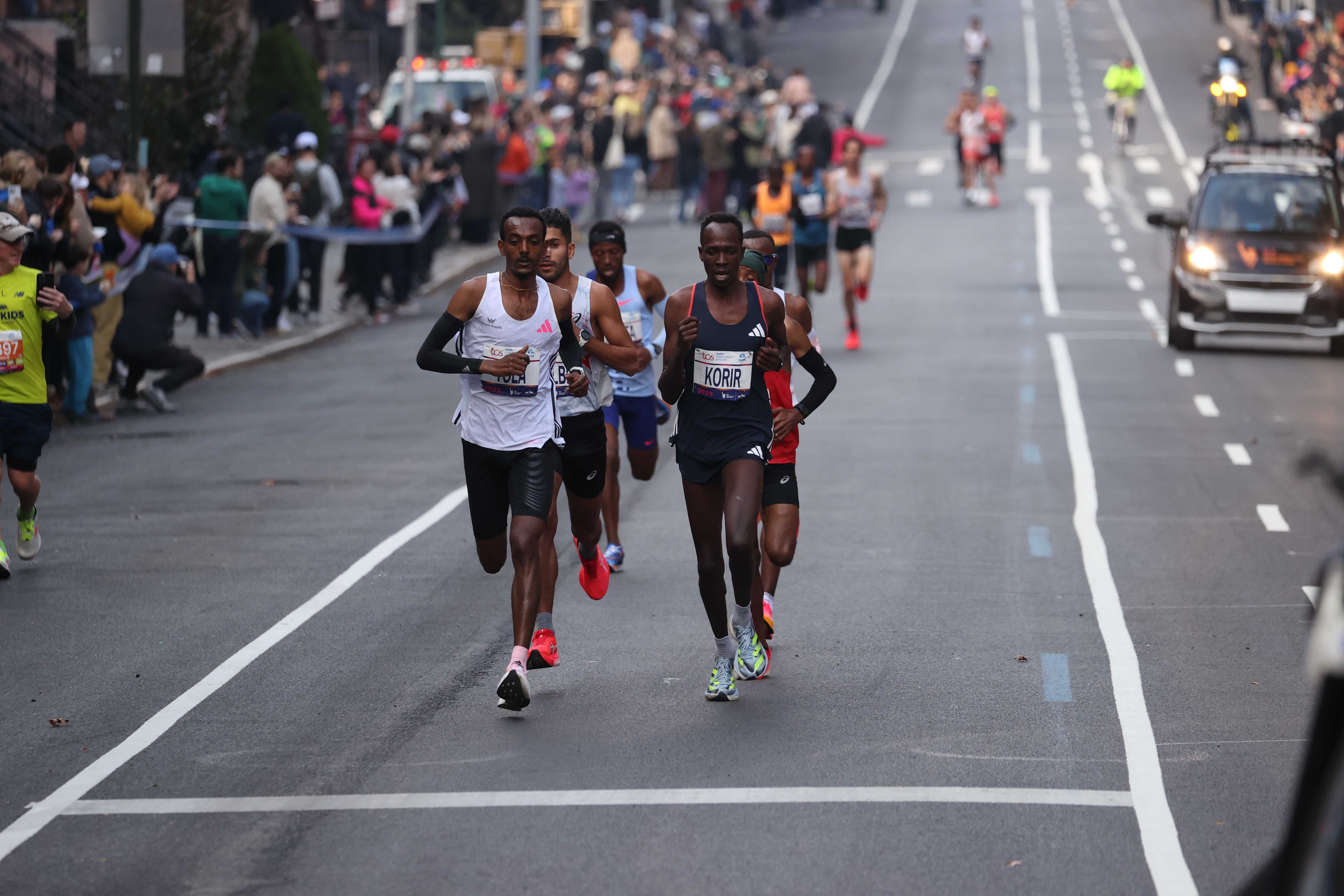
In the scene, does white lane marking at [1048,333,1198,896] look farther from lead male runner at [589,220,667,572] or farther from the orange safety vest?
the orange safety vest

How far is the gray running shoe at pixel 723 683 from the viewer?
329 inches

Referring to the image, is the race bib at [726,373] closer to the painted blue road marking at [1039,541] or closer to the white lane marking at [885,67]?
the painted blue road marking at [1039,541]

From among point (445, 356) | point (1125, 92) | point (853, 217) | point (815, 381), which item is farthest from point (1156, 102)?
point (445, 356)

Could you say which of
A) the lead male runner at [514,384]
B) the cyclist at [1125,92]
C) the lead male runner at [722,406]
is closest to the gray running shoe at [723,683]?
the lead male runner at [722,406]

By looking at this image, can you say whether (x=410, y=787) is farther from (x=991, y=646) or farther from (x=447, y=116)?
(x=447, y=116)

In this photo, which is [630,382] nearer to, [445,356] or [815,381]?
[815,381]

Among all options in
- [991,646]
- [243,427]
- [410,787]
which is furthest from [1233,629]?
[243,427]

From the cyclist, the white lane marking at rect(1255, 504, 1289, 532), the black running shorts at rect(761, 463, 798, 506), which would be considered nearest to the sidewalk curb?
the white lane marking at rect(1255, 504, 1289, 532)

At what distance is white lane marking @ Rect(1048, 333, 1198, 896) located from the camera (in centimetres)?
631

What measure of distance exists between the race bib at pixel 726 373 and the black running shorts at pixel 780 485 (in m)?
0.45

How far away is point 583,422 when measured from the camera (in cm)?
907

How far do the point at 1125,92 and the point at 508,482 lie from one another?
41.7 meters

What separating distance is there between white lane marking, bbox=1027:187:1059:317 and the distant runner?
166 inches

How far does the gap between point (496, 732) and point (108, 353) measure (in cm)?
1179
